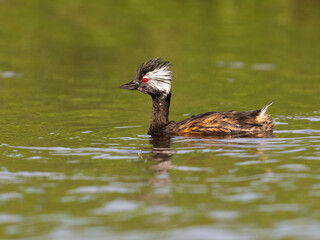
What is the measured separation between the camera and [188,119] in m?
14.9

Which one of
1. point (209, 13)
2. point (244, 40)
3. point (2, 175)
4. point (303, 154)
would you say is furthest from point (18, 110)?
point (209, 13)

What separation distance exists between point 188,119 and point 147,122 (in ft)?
6.87

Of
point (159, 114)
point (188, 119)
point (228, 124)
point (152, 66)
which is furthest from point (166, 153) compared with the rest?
point (152, 66)

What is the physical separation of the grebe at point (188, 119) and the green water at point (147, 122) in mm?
538

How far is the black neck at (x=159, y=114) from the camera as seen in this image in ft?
50.2

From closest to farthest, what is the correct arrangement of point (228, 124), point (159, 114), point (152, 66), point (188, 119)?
point (228, 124) < point (188, 119) < point (152, 66) < point (159, 114)

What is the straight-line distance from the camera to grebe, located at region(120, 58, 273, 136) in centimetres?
1426

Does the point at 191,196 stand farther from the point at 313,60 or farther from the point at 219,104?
the point at 313,60

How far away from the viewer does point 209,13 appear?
34094 millimetres

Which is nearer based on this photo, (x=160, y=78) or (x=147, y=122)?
(x=160, y=78)

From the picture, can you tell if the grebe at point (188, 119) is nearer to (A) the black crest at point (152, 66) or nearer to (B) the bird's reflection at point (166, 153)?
(A) the black crest at point (152, 66)

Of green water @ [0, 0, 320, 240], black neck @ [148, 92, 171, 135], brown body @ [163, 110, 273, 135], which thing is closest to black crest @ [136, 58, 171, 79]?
black neck @ [148, 92, 171, 135]

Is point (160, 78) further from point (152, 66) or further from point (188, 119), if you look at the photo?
point (188, 119)

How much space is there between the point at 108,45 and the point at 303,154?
17.1 m
